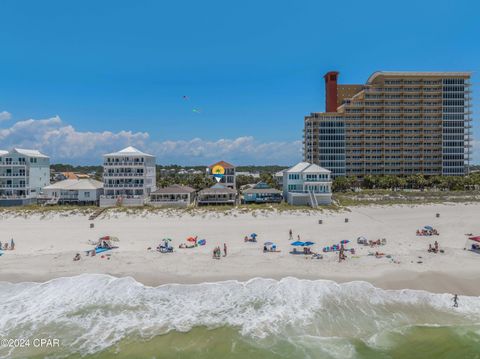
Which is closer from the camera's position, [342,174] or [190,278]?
[190,278]

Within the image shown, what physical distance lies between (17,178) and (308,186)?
179 ft

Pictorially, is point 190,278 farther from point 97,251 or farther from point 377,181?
point 377,181

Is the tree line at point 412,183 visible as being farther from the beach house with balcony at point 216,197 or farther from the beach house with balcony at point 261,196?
the beach house with balcony at point 216,197

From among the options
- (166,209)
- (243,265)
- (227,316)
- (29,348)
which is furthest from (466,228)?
(29,348)

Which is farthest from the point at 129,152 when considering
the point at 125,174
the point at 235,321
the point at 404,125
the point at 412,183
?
the point at 404,125

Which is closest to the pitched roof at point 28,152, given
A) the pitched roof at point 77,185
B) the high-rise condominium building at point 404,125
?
the pitched roof at point 77,185

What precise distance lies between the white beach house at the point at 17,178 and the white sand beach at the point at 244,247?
36.5ft

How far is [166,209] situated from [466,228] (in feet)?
133

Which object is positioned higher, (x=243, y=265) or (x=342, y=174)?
(x=342, y=174)

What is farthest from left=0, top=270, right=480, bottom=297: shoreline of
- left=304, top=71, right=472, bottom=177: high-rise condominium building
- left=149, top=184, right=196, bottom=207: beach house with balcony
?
left=304, top=71, right=472, bottom=177: high-rise condominium building

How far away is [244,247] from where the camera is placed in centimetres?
2969

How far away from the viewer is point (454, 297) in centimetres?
1925

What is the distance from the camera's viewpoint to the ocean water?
1539cm

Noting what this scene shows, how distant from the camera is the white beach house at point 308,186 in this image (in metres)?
52.3
